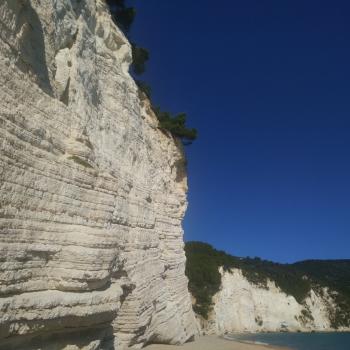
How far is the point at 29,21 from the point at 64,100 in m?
2.54

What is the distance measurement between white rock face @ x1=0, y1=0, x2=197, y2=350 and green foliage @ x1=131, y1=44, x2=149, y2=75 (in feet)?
22.8

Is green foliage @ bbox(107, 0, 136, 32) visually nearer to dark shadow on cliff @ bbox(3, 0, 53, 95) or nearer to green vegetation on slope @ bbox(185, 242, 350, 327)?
dark shadow on cliff @ bbox(3, 0, 53, 95)

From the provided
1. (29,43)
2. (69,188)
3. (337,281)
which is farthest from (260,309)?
(29,43)

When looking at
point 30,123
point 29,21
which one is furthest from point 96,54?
point 30,123

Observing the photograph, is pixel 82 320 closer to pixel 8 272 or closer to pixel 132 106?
pixel 8 272

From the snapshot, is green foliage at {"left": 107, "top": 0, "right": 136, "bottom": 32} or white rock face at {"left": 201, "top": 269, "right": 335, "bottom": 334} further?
white rock face at {"left": 201, "top": 269, "right": 335, "bottom": 334}

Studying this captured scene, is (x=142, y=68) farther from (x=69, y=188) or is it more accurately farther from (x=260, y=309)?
(x=260, y=309)

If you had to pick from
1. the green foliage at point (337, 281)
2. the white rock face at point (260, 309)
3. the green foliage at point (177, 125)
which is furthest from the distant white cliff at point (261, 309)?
the green foliage at point (177, 125)

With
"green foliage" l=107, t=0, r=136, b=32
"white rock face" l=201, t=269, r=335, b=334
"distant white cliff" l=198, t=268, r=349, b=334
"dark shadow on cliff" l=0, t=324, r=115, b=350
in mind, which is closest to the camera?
"dark shadow on cliff" l=0, t=324, r=115, b=350

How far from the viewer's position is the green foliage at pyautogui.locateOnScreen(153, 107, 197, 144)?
26344 mm

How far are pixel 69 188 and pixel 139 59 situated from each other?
16.5m

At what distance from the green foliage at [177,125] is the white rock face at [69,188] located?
26.1ft

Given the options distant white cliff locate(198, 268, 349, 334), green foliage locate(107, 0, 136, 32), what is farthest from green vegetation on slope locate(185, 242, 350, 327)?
green foliage locate(107, 0, 136, 32)

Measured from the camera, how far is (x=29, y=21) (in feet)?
32.5
